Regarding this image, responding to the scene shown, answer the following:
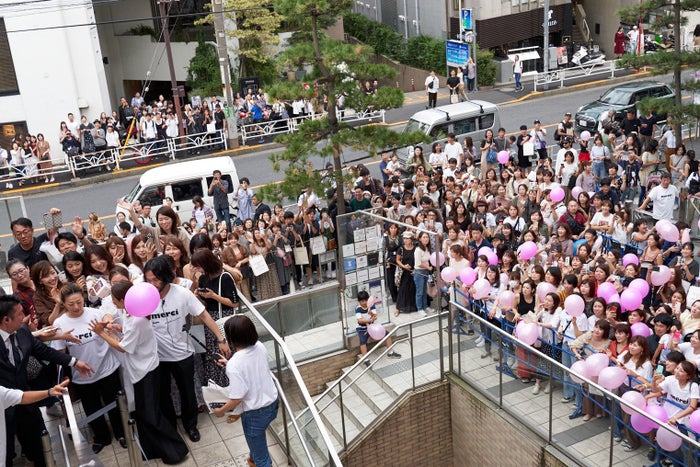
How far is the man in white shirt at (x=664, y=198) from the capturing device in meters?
12.4

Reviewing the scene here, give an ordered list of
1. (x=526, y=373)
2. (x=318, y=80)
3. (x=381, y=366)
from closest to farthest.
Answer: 1. (x=526, y=373)
2. (x=381, y=366)
3. (x=318, y=80)

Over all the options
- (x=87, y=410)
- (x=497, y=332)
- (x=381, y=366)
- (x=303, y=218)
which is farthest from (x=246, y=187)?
(x=87, y=410)

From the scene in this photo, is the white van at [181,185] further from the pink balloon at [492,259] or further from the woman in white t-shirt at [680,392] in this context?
the woman in white t-shirt at [680,392]

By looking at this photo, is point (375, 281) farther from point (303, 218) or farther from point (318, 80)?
point (318, 80)

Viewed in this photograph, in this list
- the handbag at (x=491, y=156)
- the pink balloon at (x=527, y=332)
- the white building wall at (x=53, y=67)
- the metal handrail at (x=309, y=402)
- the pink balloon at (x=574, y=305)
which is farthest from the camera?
A: the white building wall at (x=53, y=67)

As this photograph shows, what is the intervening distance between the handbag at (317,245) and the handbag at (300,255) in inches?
5.5

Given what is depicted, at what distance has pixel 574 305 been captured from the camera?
8.81 m

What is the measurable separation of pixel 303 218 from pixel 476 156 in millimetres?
6807

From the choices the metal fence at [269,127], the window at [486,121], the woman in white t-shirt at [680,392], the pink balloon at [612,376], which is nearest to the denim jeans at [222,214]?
the window at [486,121]

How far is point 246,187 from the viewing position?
51.7 ft

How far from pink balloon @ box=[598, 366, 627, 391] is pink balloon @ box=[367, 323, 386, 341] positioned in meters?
3.51

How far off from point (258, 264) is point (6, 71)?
55.0 ft

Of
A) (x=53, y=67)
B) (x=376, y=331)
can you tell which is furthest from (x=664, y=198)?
(x=53, y=67)

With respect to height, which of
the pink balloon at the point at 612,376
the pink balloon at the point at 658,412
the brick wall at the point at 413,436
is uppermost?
the pink balloon at the point at 612,376
